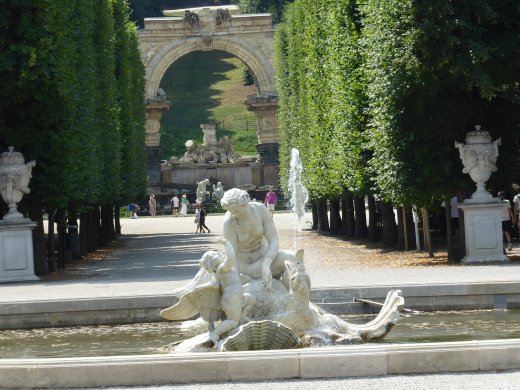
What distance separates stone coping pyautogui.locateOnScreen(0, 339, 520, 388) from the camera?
33.7 ft

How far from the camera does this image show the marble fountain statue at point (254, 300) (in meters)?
11.9

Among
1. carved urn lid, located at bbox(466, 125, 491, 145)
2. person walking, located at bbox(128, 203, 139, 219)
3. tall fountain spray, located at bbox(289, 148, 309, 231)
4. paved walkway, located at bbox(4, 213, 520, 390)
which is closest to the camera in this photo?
paved walkway, located at bbox(4, 213, 520, 390)

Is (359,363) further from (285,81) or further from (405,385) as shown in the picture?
(285,81)

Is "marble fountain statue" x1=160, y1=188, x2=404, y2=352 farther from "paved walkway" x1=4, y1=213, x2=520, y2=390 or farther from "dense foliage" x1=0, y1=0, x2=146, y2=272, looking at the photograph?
"dense foliage" x1=0, y1=0, x2=146, y2=272

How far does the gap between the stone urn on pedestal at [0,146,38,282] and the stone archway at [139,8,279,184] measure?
56687 mm

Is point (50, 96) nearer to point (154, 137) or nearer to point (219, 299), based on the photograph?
point (219, 299)

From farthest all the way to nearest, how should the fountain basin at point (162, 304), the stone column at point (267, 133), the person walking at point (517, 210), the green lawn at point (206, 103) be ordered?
the green lawn at point (206, 103) → the stone column at point (267, 133) → the person walking at point (517, 210) → the fountain basin at point (162, 304)

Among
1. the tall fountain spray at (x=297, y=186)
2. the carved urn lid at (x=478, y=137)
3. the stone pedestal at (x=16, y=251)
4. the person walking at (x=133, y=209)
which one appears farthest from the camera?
the person walking at (x=133, y=209)

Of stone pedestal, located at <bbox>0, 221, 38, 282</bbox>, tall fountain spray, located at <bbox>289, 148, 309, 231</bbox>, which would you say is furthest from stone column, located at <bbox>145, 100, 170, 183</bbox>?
stone pedestal, located at <bbox>0, 221, 38, 282</bbox>

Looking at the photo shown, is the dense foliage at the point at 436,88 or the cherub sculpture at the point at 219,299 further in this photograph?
the dense foliage at the point at 436,88

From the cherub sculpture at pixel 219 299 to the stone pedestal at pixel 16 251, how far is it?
1120cm

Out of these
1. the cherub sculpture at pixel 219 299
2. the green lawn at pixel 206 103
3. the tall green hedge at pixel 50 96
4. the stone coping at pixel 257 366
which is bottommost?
the stone coping at pixel 257 366

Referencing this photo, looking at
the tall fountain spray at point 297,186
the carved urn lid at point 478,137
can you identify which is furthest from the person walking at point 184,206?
the carved urn lid at point 478,137

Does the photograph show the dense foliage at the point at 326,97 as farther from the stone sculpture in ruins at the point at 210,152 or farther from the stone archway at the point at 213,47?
the stone archway at the point at 213,47
